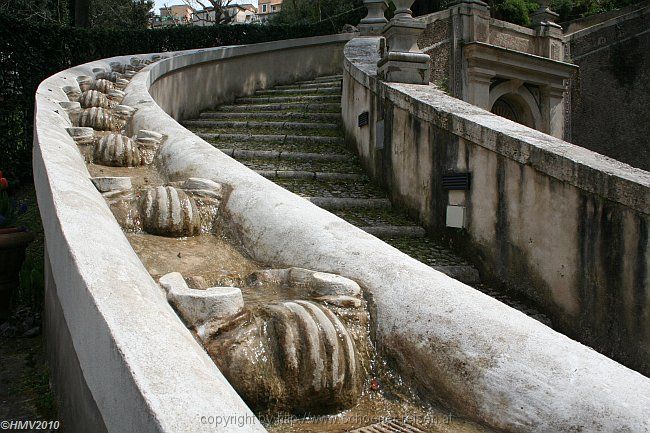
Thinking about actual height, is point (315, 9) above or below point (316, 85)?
above

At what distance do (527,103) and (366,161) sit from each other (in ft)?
22.6

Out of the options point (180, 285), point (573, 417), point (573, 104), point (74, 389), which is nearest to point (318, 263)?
point (180, 285)

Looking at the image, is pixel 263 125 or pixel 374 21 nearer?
pixel 263 125

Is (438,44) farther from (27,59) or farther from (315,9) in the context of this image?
(315,9)

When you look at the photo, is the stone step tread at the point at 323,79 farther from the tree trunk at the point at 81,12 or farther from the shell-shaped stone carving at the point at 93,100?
the shell-shaped stone carving at the point at 93,100

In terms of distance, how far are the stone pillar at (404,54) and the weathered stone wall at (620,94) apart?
11071mm

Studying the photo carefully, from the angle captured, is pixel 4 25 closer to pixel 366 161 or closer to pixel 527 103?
pixel 366 161

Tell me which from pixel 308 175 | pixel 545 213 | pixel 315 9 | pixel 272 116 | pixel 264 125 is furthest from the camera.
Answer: pixel 315 9

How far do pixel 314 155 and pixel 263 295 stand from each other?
15.8 feet

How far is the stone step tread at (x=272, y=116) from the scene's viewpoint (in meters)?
9.30

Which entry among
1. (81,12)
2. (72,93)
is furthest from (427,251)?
(81,12)

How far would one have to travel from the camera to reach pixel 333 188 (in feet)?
21.2

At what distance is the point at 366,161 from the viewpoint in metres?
7.02

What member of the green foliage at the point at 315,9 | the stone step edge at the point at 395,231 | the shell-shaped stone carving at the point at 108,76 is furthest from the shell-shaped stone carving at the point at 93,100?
the green foliage at the point at 315,9
